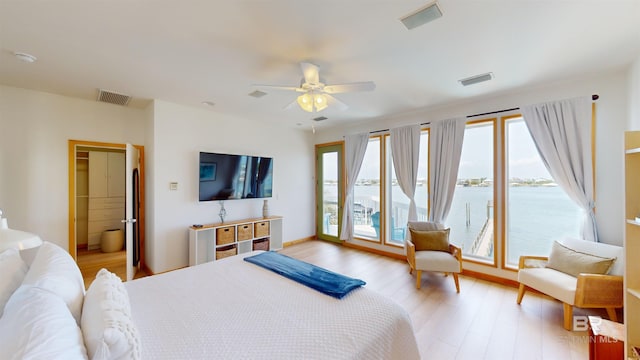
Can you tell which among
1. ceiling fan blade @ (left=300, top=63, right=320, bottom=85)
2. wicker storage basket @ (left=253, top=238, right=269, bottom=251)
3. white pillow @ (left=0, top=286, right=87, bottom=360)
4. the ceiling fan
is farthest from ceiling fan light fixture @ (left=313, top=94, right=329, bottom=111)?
wicker storage basket @ (left=253, top=238, right=269, bottom=251)

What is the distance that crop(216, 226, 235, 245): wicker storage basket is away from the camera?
379cm

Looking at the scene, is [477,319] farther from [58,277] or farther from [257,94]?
[257,94]

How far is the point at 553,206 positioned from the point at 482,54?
2.25 meters

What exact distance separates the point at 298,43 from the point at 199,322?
2128 millimetres

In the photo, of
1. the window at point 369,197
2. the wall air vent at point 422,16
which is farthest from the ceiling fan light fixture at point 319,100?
the window at point 369,197

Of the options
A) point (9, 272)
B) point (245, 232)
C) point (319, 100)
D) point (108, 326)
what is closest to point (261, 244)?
point (245, 232)

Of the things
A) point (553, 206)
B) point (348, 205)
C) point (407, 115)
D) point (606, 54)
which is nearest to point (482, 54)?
point (606, 54)

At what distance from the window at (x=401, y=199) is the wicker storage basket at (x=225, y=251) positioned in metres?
2.79

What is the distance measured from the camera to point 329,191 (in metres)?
5.50

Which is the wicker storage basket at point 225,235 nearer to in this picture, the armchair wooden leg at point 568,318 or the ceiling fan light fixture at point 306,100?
the ceiling fan light fixture at point 306,100

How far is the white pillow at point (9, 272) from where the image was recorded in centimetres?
107

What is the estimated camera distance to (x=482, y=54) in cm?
221

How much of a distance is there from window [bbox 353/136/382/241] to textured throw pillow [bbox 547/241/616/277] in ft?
8.16

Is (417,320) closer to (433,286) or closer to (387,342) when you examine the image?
(433,286)
